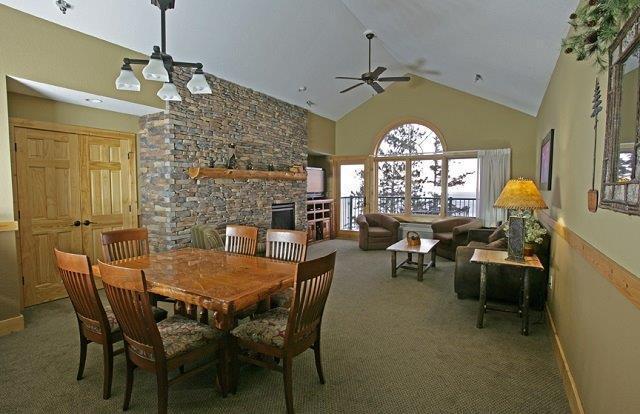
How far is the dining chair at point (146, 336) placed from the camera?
1.82m

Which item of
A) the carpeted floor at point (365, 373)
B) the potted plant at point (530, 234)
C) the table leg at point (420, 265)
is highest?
the potted plant at point (530, 234)

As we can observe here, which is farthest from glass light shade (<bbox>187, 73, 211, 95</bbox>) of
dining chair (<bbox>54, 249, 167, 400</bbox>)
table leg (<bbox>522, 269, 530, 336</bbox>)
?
table leg (<bbox>522, 269, 530, 336</bbox>)

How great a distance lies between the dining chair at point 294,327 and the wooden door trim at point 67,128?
142 inches

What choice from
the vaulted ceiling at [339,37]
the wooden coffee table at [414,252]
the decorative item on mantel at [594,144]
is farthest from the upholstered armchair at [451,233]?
the decorative item on mantel at [594,144]

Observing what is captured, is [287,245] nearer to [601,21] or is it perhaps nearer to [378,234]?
[601,21]

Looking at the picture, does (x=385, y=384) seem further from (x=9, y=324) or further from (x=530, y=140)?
(x=530, y=140)

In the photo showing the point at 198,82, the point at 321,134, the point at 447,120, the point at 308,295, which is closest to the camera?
the point at 308,295

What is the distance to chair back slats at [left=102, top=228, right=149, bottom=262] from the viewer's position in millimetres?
3023

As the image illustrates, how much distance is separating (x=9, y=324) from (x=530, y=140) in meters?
8.25

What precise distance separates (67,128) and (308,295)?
4049 mm

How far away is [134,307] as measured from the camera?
185 cm

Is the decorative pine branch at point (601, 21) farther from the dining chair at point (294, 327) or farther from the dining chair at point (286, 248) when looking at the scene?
the dining chair at point (286, 248)

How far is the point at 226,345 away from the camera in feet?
7.30

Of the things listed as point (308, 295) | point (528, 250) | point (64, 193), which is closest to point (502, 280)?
point (528, 250)
